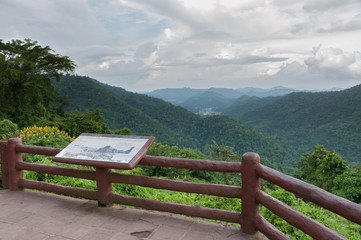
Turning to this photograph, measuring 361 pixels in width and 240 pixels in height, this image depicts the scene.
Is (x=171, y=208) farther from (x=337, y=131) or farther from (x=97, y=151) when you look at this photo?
(x=337, y=131)

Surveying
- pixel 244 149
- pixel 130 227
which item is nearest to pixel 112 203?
pixel 130 227

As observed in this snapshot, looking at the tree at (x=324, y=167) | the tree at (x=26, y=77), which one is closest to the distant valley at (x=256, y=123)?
the tree at (x=324, y=167)

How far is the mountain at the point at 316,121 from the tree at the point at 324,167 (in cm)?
3012

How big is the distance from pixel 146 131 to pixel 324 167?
4124cm

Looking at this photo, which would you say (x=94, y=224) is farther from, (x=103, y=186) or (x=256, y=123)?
(x=256, y=123)

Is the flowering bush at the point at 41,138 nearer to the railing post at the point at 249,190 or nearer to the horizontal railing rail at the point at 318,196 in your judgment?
the railing post at the point at 249,190

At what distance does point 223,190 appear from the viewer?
2791 mm

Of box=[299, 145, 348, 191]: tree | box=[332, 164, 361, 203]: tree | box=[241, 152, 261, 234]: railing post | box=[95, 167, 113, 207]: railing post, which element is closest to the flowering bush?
box=[95, 167, 113, 207]: railing post

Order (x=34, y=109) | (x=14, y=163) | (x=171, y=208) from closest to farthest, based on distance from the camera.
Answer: (x=171, y=208)
(x=14, y=163)
(x=34, y=109)

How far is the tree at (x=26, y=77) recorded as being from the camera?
17391mm

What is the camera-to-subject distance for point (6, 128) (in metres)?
8.94

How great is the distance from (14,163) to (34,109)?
17546 millimetres

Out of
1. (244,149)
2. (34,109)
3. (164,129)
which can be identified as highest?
(34,109)

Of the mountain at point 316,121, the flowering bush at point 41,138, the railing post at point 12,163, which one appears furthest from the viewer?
the mountain at point 316,121
